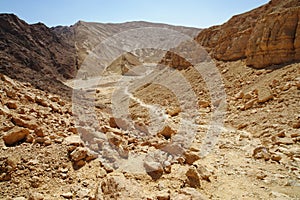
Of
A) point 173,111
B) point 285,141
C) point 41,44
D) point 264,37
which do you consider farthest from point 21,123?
point 41,44

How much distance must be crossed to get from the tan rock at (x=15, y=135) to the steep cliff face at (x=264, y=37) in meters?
12.1

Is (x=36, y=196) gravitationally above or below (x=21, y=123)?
below

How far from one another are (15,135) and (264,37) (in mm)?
12819

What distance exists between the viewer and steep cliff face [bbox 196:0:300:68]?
11562 millimetres

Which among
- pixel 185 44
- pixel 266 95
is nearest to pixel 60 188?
pixel 266 95

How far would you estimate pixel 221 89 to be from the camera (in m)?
12.9

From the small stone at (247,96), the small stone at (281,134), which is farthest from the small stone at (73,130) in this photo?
the small stone at (247,96)

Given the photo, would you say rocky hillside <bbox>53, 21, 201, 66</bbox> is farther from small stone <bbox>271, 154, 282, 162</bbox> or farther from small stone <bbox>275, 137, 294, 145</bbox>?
small stone <bbox>271, 154, 282, 162</bbox>

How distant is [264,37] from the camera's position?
12.4 m

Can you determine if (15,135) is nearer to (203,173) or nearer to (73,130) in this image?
(73,130)

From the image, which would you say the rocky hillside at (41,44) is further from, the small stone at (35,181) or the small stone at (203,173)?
the small stone at (203,173)

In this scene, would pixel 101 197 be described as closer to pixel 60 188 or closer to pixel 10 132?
pixel 60 188

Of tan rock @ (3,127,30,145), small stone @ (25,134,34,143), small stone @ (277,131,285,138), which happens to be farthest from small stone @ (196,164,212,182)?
tan rock @ (3,127,30,145)

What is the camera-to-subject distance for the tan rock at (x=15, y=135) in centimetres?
428
